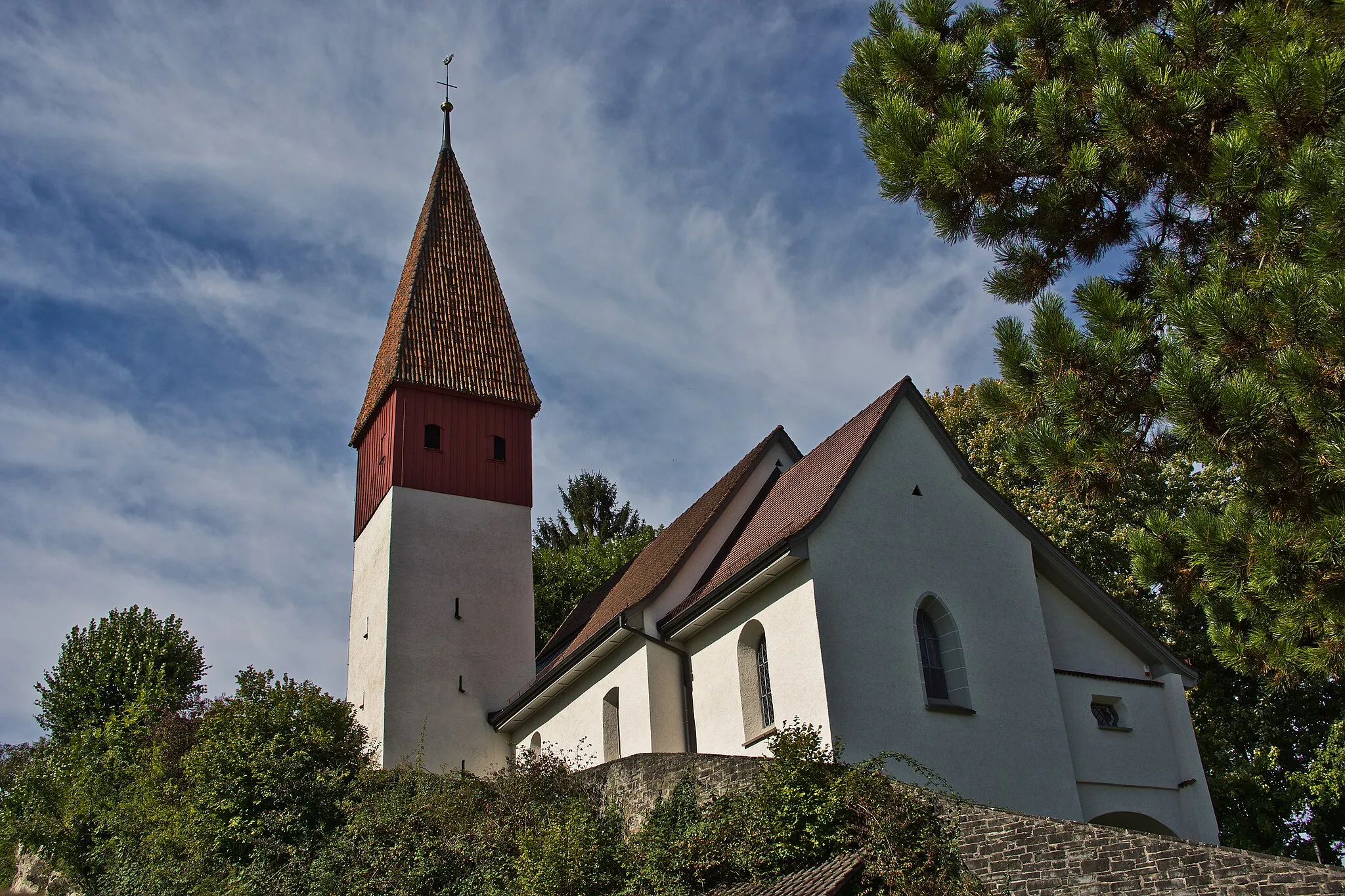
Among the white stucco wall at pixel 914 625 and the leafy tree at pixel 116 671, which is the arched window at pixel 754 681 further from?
the leafy tree at pixel 116 671

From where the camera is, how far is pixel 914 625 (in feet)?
57.0

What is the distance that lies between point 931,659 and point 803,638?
2.44m

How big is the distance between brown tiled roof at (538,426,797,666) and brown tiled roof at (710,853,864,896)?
6912 millimetres

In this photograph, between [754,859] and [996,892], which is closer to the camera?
[996,892]

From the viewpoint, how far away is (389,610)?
81.2ft

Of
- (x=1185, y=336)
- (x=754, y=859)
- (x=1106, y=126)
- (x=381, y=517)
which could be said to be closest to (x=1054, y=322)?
(x=1185, y=336)

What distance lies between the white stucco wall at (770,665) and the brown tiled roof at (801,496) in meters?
0.60

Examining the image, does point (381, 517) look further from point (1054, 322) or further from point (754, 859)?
point (1054, 322)

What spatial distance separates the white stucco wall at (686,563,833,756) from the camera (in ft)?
53.2

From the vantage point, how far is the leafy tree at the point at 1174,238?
9.95 meters

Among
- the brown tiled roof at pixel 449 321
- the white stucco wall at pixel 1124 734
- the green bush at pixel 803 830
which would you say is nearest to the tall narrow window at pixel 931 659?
the white stucco wall at pixel 1124 734

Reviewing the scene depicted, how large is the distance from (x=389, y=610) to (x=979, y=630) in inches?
497

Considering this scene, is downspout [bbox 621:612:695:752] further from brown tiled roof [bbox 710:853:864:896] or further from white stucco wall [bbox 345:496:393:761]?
white stucco wall [bbox 345:496:393:761]

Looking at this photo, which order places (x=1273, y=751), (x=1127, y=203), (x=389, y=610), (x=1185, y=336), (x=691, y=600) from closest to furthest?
(x=1185, y=336) < (x=1127, y=203) < (x=691, y=600) < (x=1273, y=751) < (x=389, y=610)
